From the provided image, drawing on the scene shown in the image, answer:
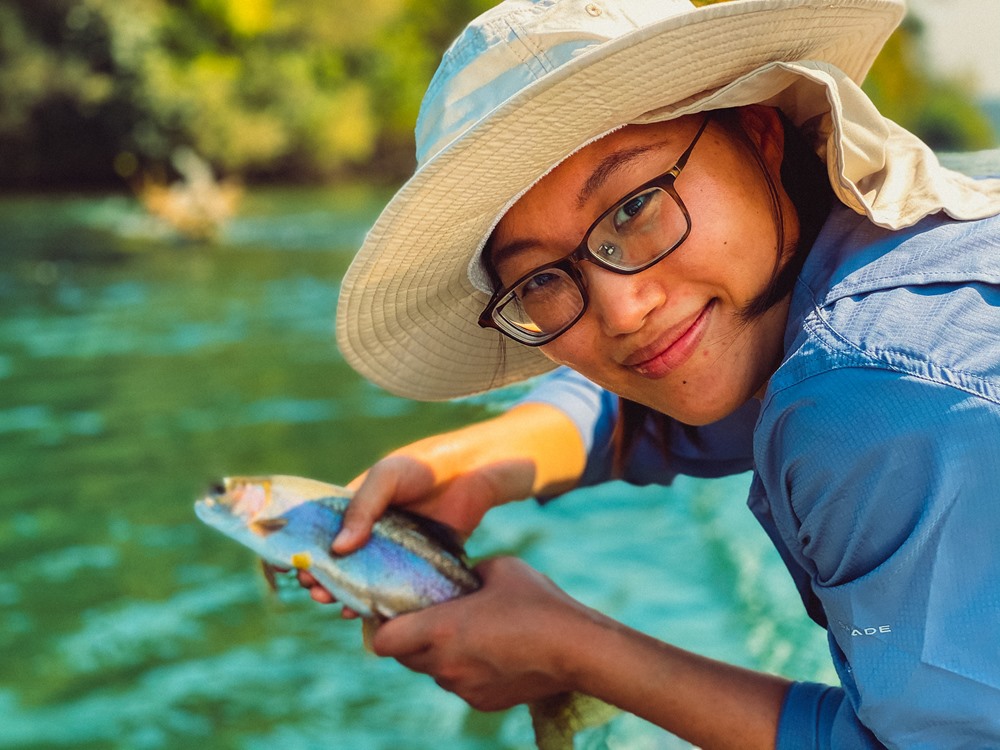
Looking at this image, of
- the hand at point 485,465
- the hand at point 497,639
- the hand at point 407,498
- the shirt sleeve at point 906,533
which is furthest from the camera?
the hand at point 485,465

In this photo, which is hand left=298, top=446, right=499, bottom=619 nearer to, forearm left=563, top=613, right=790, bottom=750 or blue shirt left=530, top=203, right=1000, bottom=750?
forearm left=563, top=613, right=790, bottom=750

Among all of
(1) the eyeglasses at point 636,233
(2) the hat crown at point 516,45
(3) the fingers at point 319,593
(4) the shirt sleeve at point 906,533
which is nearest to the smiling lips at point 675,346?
(1) the eyeglasses at point 636,233

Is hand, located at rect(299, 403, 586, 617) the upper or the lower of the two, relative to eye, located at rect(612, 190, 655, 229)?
lower

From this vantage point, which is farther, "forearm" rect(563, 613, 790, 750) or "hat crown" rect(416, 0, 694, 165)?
"forearm" rect(563, 613, 790, 750)

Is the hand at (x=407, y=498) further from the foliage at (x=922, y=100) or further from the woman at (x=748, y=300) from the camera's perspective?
the foliage at (x=922, y=100)

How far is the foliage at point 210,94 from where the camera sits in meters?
28.2

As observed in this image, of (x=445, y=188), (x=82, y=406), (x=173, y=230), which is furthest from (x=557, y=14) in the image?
(x=173, y=230)

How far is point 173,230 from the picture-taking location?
60.2 feet

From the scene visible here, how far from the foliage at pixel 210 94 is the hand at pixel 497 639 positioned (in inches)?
783

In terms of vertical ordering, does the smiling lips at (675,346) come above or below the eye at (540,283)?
below

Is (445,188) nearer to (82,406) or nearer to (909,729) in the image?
(909,729)

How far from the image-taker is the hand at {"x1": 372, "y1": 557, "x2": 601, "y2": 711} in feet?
6.99

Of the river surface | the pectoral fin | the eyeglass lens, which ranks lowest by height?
the river surface

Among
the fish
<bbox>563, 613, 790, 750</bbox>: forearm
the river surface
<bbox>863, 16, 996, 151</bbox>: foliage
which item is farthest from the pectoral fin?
<bbox>863, 16, 996, 151</bbox>: foliage
